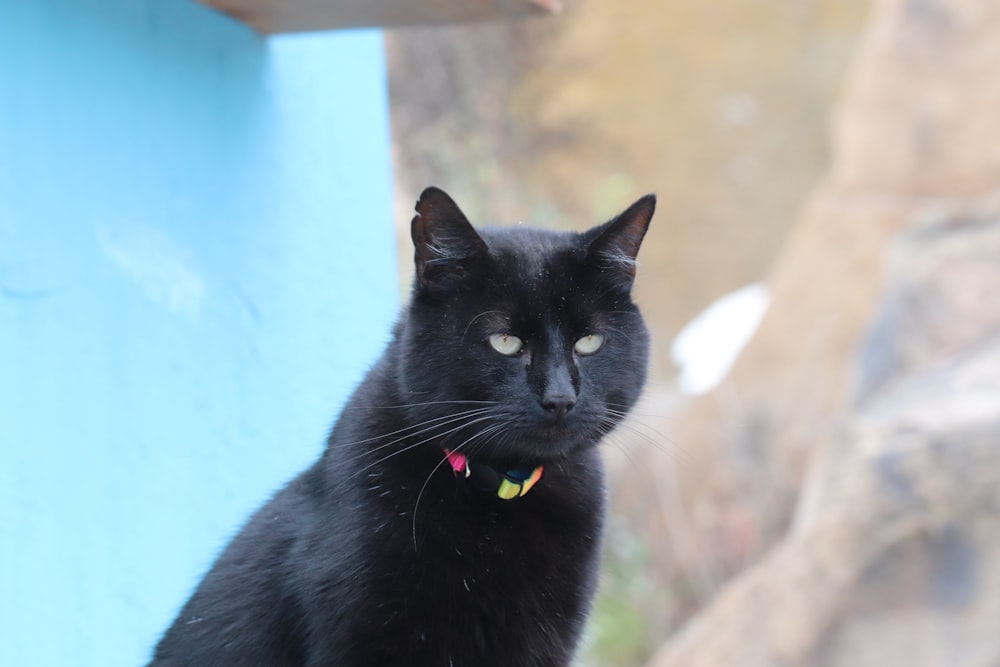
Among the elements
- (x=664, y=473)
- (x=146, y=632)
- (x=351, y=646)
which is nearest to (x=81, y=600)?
(x=146, y=632)

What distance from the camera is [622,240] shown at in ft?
6.03

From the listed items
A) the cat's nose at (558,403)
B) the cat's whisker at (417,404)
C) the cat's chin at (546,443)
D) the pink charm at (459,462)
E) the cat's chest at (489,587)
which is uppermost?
the cat's nose at (558,403)

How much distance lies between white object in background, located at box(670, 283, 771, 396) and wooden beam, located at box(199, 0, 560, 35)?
13.5 feet

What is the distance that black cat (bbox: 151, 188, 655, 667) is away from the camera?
1648mm

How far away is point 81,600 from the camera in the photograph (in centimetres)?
201

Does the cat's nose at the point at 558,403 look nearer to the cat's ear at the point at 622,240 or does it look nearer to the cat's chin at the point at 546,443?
the cat's chin at the point at 546,443

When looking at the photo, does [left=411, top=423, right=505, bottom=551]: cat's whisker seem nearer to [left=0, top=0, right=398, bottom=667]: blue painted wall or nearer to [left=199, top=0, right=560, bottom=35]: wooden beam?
[left=0, top=0, right=398, bottom=667]: blue painted wall

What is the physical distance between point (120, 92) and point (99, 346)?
53 centimetres

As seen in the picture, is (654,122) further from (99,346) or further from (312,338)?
(99,346)

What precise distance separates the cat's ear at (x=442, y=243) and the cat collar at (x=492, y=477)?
11.0 inches

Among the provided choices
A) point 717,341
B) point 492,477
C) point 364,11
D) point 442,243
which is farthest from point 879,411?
point 717,341

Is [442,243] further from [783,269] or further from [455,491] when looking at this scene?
[783,269]

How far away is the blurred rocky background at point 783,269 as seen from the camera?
12.0 ft

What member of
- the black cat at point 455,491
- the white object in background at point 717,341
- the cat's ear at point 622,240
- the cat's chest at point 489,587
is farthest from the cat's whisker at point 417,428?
the white object in background at point 717,341
